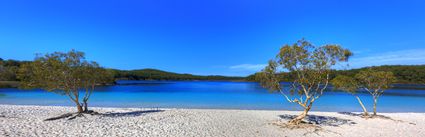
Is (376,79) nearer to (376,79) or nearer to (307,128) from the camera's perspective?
(376,79)

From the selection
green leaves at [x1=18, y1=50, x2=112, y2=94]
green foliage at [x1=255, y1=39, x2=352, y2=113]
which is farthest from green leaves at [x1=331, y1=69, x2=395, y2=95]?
green leaves at [x1=18, y1=50, x2=112, y2=94]

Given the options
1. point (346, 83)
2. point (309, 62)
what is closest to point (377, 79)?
point (346, 83)

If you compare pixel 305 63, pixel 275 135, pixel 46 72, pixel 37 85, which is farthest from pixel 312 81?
pixel 37 85

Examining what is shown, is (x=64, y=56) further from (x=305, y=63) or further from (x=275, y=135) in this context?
(x=305, y=63)

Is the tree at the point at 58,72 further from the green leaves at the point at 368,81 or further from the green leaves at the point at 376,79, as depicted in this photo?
the green leaves at the point at 376,79

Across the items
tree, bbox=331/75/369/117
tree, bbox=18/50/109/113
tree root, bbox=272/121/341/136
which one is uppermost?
tree, bbox=18/50/109/113

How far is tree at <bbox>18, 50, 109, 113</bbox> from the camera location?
1400cm

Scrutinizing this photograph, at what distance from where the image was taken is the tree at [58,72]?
14000 millimetres

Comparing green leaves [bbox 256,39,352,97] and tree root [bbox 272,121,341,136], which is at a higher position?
green leaves [bbox 256,39,352,97]

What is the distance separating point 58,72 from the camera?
14000 millimetres

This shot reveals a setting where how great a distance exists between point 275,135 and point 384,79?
971 cm

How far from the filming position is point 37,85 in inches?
571

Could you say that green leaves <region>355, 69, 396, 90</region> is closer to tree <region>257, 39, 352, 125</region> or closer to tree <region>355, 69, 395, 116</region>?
tree <region>355, 69, 395, 116</region>

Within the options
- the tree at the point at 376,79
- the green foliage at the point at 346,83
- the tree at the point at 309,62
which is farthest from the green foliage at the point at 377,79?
the tree at the point at 309,62
